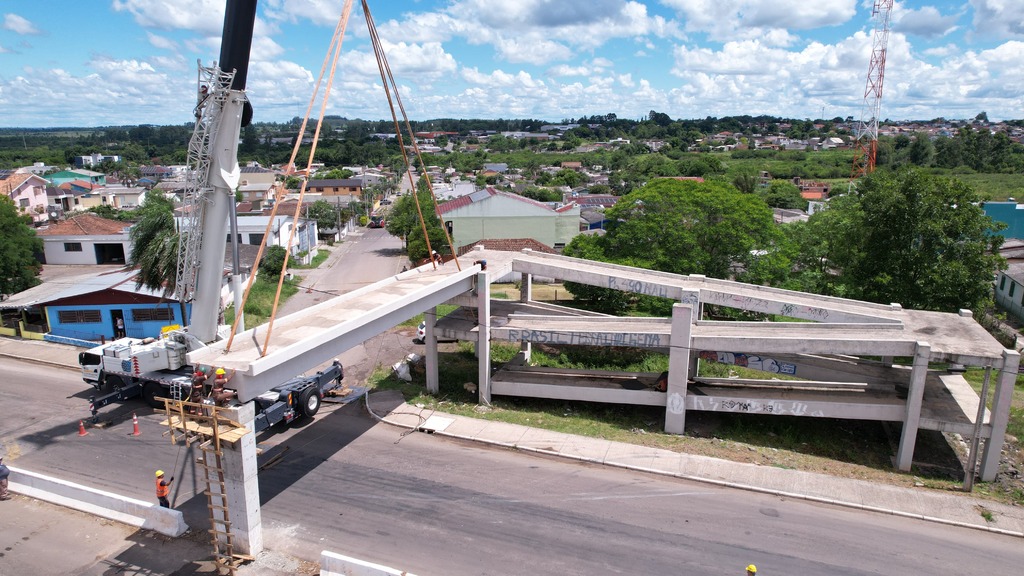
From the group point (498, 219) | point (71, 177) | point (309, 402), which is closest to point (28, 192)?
point (71, 177)

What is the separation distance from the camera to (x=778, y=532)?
18016mm

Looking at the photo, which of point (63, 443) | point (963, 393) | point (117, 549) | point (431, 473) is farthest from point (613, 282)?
point (63, 443)

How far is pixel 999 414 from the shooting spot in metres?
20.7

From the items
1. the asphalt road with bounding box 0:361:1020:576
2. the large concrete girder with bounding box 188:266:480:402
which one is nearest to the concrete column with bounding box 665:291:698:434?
the asphalt road with bounding box 0:361:1020:576

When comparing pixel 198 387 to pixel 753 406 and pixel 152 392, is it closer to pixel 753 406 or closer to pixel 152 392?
pixel 152 392

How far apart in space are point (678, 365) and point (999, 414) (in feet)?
33.9

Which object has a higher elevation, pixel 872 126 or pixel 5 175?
pixel 872 126

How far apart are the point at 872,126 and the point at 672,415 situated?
59.6 meters

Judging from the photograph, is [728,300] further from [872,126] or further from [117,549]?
[872,126]

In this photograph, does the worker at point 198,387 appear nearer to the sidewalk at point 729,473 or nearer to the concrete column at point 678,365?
Answer: the sidewalk at point 729,473

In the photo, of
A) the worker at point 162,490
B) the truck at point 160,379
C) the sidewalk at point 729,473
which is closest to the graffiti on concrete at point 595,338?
the sidewalk at point 729,473

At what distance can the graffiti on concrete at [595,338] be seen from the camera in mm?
24969

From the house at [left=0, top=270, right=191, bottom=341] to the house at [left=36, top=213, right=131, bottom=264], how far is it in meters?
22.6

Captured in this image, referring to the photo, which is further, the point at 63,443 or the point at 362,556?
the point at 63,443
